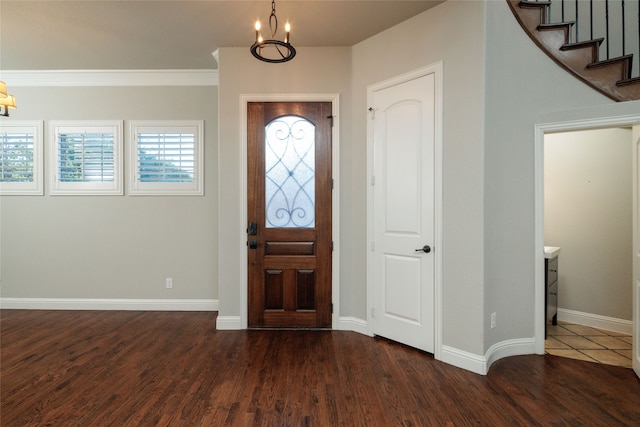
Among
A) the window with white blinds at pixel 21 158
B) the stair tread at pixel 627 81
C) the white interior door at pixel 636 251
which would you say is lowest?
the white interior door at pixel 636 251

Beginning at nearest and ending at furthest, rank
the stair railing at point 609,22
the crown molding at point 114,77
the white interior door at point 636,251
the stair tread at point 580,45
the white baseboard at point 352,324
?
1. the white interior door at point 636,251
2. the stair tread at point 580,45
3. the stair railing at point 609,22
4. the white baseboard at point 352,324
5. the crown molding at point 114,77

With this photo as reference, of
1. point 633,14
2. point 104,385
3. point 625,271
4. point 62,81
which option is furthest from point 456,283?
point 62,81

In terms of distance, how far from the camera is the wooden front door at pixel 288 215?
11.1 ft

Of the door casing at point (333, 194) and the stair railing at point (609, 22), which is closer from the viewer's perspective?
the stair railing at point (609, 22)

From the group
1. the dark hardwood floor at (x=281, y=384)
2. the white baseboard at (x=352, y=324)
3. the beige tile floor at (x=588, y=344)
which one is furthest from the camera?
the white baseboard at (x=352, y=324)

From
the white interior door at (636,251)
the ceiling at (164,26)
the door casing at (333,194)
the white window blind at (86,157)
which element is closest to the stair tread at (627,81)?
the white interior door at (636,251)

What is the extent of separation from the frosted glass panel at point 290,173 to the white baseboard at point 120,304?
1584mm

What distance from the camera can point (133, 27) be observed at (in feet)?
10.1

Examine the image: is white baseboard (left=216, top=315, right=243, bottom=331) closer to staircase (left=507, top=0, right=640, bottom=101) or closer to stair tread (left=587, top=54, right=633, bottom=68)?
staircase (left=507, top=0, right=640, bottom=101)

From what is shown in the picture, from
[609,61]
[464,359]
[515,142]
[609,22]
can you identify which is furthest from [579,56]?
[464,359]

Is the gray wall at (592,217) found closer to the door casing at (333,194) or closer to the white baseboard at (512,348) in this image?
the white baseboard at (512,348)

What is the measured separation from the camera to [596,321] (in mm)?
3498

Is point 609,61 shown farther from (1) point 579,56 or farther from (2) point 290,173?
(2) point 290,173

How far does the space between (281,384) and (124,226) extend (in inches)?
119
